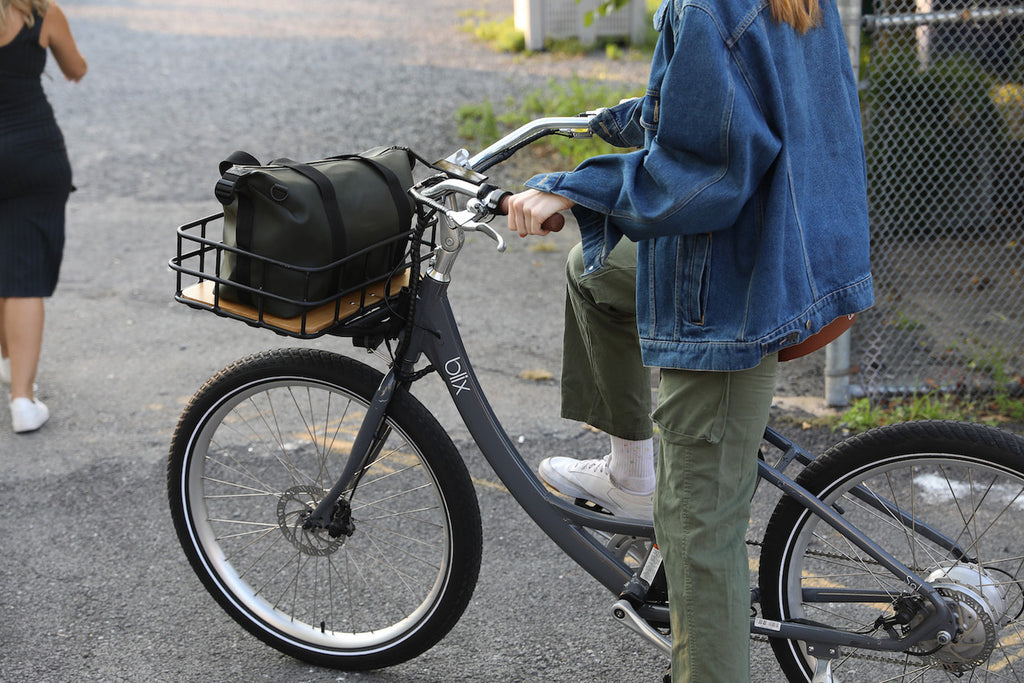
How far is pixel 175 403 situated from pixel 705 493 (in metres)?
3.12

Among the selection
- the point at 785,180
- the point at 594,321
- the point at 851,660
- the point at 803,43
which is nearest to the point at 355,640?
the point at 594,321

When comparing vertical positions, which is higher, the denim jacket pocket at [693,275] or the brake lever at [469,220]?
the brake lever at [469,220]

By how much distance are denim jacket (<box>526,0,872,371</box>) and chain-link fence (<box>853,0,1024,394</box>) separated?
2.34m

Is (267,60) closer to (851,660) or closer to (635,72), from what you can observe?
(635,72)

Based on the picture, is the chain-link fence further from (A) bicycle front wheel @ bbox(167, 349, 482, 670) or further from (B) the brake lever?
(B) the brake lever

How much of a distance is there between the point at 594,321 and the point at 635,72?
29.7ft

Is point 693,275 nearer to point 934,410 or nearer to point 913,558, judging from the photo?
point 913,558

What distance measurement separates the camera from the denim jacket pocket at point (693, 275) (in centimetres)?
195

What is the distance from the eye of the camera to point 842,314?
2080mm

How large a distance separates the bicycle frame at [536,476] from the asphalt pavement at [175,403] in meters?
0.48

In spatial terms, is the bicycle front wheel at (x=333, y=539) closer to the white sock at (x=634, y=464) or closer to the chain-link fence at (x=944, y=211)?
the white sock at (x=634, y=464)

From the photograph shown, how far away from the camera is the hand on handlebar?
1970 mm

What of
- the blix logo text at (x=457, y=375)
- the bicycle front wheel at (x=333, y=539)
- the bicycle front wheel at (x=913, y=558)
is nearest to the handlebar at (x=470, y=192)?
the blix logo text at (x=457, y=375)

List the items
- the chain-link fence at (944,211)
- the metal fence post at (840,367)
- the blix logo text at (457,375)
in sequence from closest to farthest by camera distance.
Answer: the blix logo text at (457,375)
the metal fence post at (840,367)
the chain-link fence at (944,211)
